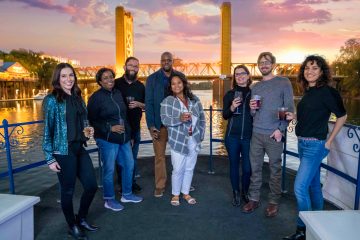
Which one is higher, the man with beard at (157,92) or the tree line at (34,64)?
the tree line at (34,64)

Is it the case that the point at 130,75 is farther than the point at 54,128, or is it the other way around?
the point at 130,75

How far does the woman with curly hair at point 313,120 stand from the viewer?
2.46 m

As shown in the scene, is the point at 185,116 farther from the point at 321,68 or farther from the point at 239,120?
the point at 321,68

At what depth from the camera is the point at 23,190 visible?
7.36 m

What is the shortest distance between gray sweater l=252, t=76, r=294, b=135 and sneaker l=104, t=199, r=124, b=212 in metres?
1.74

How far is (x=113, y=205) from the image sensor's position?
335cm

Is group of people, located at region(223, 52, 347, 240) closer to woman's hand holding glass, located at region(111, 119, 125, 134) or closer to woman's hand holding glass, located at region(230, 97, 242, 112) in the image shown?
woman's hand holding glass, located at region(230, 97, 242, 112)

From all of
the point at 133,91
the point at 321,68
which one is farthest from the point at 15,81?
the point at 321,68

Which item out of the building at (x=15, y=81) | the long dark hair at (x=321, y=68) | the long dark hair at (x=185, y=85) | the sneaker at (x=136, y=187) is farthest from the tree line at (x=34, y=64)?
the long dark hair at (x=321, y=68)

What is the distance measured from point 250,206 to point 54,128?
214 cm

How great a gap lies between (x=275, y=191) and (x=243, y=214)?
0.42m

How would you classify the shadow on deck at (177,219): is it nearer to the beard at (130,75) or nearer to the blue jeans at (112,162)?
the blue jeans at (112,162)

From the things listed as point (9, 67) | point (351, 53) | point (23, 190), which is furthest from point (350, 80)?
point (9, 67)

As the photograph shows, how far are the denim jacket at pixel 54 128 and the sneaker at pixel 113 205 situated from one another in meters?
1.08
